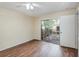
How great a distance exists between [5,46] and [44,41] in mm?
2095

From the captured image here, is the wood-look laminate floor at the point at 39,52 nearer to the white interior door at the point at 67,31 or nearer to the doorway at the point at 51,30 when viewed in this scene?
the white interior door at the point at 67,31

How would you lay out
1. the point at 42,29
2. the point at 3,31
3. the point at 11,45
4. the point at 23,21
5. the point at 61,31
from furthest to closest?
the point at 42,29
the point at 23,21
the point at 61,31
the point at 11,45
the point at 3,31

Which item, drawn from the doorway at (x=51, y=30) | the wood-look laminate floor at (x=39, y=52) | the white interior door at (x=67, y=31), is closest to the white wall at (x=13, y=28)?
the wood-look laminate floor at (x=39, y=52)

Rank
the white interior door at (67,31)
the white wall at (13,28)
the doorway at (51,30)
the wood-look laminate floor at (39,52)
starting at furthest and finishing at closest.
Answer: the doorway at (51,30), the white interior door at (67,31), the white wall at (13,28), the wood-look laminate floor at (39,52)

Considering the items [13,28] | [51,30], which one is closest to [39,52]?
[51,30]

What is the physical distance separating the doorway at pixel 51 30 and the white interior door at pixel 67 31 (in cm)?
21

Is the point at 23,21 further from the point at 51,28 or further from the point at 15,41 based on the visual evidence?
the point at 51,28

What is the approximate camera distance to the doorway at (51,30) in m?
4.48

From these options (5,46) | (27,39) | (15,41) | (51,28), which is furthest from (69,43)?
(5,46)

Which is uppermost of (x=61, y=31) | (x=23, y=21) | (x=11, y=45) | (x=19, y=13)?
(x=19, y=13)

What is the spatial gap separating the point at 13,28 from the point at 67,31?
2588 millimetres

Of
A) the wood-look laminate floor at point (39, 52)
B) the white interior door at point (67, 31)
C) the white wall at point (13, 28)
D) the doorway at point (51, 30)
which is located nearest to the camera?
the wood-look laminate floor at point (39, 52)

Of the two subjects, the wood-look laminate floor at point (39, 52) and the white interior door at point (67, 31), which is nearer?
the wood-look laminate floor at point (39, 52)

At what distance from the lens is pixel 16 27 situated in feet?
14.6
